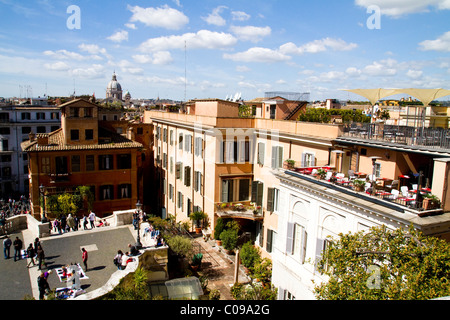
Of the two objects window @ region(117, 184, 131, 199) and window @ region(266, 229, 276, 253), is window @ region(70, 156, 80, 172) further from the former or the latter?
window @ region(266, 229, 276, 253)

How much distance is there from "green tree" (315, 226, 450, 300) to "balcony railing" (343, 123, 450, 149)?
270 inches

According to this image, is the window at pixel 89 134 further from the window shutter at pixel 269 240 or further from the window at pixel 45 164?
the window shutter at pixel 269 240

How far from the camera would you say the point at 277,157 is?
91.3 feet

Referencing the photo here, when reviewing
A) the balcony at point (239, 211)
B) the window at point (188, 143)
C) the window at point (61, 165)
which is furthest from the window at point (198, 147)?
the window at point (61, 165)

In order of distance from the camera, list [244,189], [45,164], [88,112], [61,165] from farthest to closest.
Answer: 1. [88,112]
2. [61,165]
3. [45,164]
4. [244,189]

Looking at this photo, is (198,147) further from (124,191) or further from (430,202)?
(430,202)

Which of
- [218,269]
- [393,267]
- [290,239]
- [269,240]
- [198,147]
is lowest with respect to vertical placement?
[218,269]

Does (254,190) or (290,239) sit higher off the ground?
(254,190)

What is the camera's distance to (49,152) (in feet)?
108

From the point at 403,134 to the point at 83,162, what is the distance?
27.7 metres

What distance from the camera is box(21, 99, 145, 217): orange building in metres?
32.8

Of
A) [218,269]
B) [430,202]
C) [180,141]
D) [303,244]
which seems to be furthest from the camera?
[180,141]

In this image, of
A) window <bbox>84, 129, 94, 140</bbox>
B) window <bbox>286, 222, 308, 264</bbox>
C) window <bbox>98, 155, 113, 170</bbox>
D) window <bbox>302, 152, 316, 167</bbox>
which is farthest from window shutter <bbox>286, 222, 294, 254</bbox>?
window <bbox>84, 129, 94, 140</bbox>

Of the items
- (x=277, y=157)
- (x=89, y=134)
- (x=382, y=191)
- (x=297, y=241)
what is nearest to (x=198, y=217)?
(x=277, y=157)
